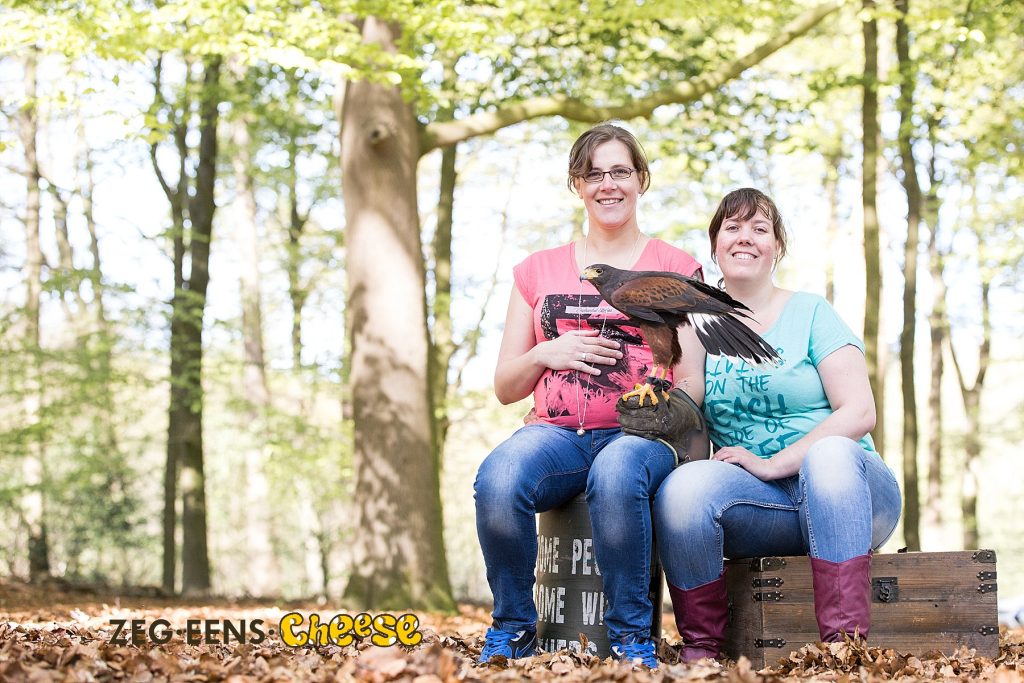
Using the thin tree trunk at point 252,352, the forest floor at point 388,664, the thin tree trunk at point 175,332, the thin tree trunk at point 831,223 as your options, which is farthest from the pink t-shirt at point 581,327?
the thin tree trunk at point 831,223

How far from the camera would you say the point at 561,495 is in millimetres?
3449

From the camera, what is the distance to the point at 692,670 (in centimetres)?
275

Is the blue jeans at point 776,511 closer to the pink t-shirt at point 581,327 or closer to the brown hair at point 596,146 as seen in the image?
the pink t-shirt at point 581,327

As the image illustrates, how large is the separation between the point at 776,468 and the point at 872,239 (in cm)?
673

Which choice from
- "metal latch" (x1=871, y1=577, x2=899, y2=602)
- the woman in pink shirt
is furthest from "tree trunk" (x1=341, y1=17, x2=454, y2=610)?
"metal latch" (x1=871, y1=577, x2=899, y2=602)

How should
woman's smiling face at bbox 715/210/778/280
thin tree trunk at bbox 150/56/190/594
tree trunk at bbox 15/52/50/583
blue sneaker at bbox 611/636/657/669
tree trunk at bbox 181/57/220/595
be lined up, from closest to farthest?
blue sneaker at bbox 611/636/657/669 < woman's smiling face at bbox 715/210/778/280 < tree trunk at bbox 181/57/220/595 < thin tree trunk at bbox 150/56/190/594 < tree trunk at bbox 15/52/50/583

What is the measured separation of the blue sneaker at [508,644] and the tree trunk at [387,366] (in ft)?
11.6

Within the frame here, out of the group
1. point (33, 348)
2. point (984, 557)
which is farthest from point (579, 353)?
point (33, 348)

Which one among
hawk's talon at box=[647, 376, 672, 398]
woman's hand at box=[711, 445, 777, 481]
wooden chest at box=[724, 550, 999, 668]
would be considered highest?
hawk's talon at box=[647, 376, 672, 398]

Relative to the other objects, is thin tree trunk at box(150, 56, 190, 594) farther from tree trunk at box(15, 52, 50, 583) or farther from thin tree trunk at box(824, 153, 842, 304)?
thin tree trunk at box(824, 153, 842, 304)

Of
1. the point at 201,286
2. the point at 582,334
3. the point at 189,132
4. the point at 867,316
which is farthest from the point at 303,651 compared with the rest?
the point at 189,132

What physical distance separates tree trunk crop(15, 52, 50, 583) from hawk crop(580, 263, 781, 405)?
30.1 feet

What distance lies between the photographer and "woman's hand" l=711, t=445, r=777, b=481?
130 inches

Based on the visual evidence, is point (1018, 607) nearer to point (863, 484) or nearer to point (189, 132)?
point (863, 484)
